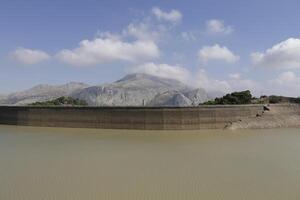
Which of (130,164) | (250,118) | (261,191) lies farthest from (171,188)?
(250,118)

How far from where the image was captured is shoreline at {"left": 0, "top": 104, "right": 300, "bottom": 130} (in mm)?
27859

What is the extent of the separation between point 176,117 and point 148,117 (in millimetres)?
2291

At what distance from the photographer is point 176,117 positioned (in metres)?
27.8

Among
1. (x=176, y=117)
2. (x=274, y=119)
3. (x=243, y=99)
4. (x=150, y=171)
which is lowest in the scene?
(x=150, y=171)

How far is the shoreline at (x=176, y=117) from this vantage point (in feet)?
91.4

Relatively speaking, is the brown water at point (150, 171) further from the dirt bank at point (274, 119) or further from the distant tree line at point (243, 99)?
the distant tree line at point (243, 99)

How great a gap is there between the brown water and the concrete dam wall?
828 centimetres

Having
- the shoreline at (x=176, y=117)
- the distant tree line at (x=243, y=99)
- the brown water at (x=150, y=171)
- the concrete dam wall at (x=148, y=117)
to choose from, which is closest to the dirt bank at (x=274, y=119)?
the shoreline at (x=176, y=117)

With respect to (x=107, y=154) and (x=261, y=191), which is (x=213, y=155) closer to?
(x=107, y=154)

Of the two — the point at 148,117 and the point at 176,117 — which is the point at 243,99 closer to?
the point at 176,117

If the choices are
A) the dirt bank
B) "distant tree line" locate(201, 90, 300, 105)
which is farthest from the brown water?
"distant tree line" locate(201, 90, 300, 105)

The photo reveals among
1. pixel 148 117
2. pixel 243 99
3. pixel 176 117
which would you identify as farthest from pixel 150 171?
pixel 243 99

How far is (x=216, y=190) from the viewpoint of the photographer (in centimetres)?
969

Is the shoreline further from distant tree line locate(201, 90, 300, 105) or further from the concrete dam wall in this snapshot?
distant tree line locate(201, 90, 300, 105)
